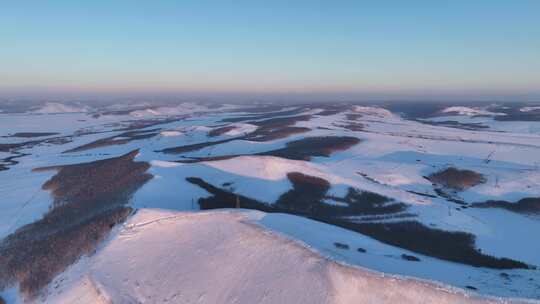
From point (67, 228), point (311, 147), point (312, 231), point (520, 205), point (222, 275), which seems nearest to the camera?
point (222, 275)

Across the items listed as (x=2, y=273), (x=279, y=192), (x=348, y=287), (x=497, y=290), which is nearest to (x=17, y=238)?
(x=2, y=273)

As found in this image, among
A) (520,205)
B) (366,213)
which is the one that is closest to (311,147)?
(366,213)

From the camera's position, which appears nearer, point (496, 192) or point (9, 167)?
point (496, 192)

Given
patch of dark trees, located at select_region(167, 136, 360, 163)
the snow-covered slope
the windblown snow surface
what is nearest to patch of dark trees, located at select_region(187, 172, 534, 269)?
the windblown snow surface

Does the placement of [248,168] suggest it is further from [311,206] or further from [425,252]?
[425,252]

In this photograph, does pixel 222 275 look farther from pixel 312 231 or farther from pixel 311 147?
pixel 311 147

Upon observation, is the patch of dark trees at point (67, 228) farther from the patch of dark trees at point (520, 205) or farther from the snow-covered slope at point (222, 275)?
the patch of dark trees at point (520, 205)
